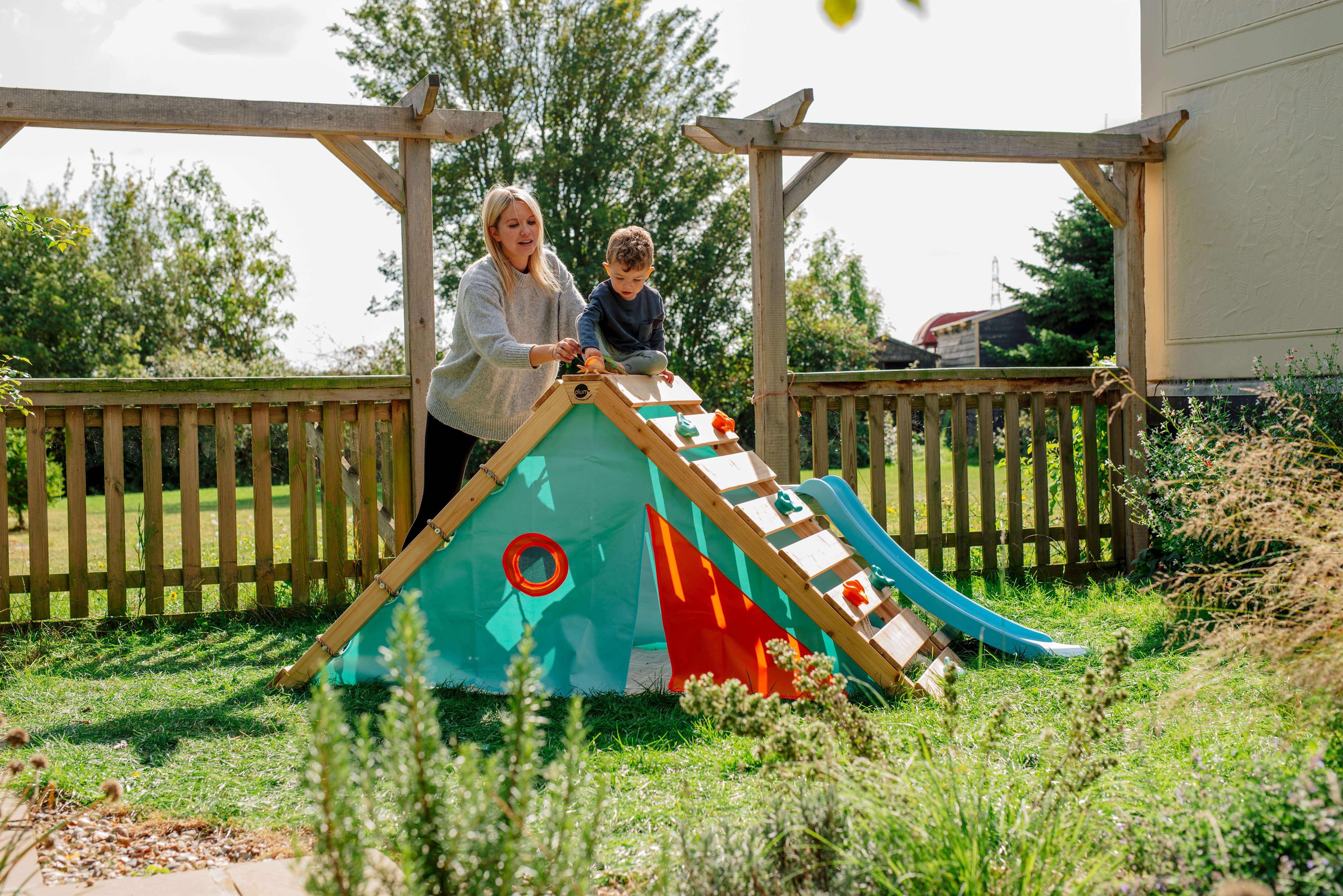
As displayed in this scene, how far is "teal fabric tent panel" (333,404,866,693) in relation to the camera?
3139 mm

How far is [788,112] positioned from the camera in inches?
179

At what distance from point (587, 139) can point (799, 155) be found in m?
14.6

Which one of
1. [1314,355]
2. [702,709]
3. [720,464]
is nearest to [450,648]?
[720,464]

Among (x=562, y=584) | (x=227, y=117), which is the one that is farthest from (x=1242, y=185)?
(x=227, y=117)

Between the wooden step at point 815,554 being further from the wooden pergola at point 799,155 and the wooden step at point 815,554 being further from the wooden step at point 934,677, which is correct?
the wooden pergola at point 799,155

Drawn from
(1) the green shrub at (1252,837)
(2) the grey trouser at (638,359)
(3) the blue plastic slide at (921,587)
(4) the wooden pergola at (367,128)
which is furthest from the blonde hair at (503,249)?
(1) the green shrub at (1252,837)

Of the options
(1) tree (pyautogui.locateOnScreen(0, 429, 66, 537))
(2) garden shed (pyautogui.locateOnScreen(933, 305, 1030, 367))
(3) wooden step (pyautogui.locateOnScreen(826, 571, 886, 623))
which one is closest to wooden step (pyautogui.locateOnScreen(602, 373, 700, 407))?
(3) wooden step (pyautogui.locateOnScreen(826, 571, 886, 623))

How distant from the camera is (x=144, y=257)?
21438mm

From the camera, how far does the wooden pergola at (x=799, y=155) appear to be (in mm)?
4629

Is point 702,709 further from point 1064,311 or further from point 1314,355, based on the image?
point 1064,311

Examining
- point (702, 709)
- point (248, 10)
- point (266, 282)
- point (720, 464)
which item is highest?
point (248, 10)

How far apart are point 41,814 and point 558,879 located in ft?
5.42

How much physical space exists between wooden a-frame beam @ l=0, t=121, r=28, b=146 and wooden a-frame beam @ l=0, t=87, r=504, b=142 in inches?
0.6

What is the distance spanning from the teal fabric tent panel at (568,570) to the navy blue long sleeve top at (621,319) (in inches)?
15.4
